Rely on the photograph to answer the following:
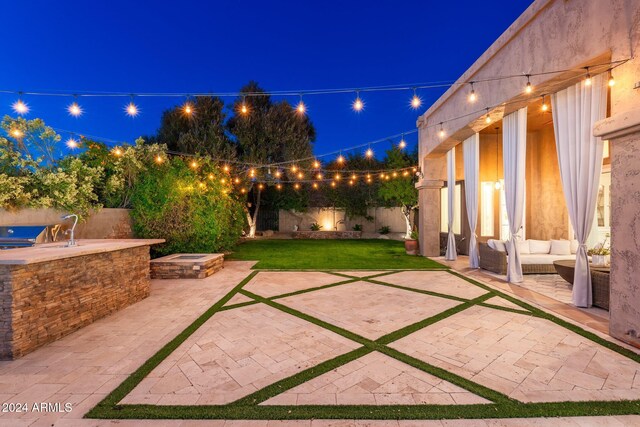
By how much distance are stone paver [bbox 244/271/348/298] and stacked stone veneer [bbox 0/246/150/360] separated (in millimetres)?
2166

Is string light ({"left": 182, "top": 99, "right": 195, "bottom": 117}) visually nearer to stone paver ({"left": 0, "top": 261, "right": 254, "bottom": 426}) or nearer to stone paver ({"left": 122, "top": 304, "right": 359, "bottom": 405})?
stone paver ({"left": 0, "top": 261, "right": 254, "bottom": 426})

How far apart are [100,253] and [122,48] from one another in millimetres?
38109

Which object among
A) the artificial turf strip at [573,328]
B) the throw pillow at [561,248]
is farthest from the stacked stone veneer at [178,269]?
the throw pillow at [561,248]

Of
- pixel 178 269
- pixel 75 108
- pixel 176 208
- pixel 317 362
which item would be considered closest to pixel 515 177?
pixel 317 362

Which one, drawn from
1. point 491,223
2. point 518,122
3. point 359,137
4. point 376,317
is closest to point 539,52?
point 518,122

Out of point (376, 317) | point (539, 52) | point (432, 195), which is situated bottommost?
point (376, 317)

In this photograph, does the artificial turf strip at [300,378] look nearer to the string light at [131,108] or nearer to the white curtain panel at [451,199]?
the string light at [131,108]

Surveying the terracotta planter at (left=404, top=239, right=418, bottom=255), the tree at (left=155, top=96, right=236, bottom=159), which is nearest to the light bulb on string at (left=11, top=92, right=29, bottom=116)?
the tree at (left=155, top=96, right=236, bottom=159)

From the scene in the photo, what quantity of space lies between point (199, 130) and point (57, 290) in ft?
38.0

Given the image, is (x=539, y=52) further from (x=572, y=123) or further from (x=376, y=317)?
(x=376, y=317)

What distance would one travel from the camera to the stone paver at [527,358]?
2340 mm

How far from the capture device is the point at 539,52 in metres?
4.30

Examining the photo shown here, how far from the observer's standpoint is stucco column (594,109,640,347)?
119 inches

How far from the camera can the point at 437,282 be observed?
601 centimetres
